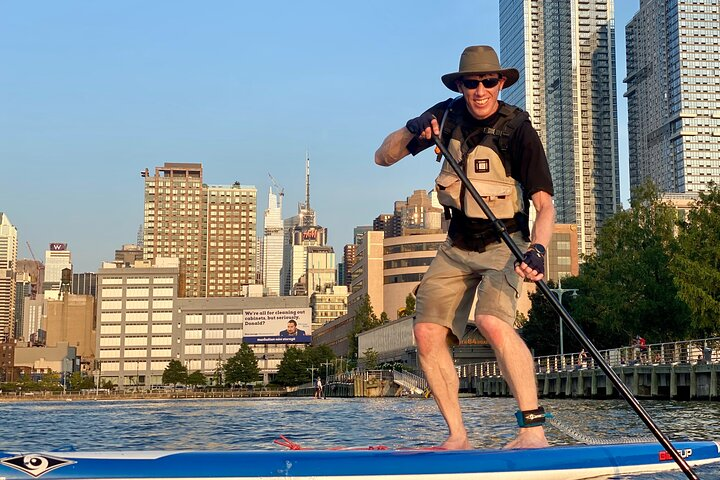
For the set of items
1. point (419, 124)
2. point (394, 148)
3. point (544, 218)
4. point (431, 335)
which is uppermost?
point (419, 124)

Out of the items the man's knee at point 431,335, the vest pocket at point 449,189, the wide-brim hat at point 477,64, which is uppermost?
the wide-brim hat at point 477,64

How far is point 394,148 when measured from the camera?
718 cm

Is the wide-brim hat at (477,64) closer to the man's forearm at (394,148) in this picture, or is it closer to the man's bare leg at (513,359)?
the man's forearm at (394,148)

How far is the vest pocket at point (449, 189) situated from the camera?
6.97 metres

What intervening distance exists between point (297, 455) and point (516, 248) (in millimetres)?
2251

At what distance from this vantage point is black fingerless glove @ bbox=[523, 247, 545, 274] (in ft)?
20.8

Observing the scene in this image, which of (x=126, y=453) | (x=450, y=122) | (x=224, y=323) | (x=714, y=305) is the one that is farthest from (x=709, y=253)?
(x=224, y=323)

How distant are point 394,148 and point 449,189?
574 millimetres

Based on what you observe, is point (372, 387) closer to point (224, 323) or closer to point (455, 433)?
point (455, 433)

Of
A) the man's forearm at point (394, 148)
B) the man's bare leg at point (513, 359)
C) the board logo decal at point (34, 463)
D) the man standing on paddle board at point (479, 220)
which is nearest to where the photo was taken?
the board logo decal at point (34, 463)

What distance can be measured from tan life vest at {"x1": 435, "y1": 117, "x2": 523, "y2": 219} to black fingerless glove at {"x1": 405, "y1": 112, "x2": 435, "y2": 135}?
0.38m

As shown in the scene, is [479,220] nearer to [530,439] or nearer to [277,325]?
[530,439]

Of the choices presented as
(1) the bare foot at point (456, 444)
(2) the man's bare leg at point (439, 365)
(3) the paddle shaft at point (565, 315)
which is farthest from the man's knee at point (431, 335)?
(3) the paddle shaft at point (565, 315)

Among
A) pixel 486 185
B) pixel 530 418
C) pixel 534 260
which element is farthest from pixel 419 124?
pixel 530 418
